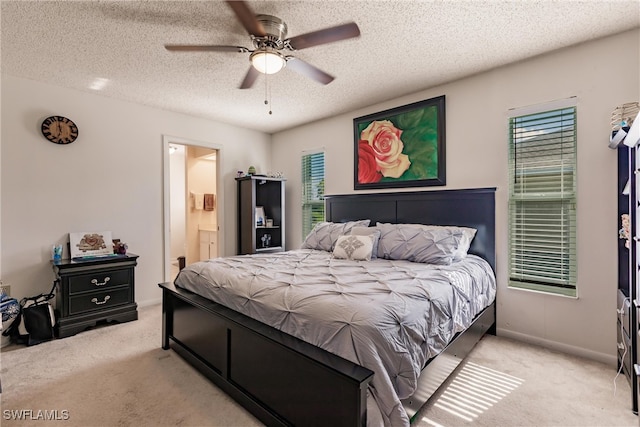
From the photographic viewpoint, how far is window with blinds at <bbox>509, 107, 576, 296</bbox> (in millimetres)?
2605

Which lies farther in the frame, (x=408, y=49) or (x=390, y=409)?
(x=408, y=49)

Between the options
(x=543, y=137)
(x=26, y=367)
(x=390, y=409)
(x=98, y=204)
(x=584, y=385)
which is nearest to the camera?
(x=390, y=409)

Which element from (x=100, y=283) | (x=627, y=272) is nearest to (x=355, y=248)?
(x=627, y=272)

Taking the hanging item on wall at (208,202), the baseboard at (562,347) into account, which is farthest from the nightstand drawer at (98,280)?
the baseboard at (562,347)

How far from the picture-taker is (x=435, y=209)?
3.38 meters

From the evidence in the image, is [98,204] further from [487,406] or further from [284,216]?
[487,406]

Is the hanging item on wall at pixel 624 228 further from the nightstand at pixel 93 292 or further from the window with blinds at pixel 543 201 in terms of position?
the nightstand at pixel 93 292

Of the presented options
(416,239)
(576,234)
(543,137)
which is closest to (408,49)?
(543,137)

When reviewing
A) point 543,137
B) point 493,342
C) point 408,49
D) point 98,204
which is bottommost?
point 493,342

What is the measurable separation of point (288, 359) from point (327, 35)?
6.38 feet

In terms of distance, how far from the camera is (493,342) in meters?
2.83

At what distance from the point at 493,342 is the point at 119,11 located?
403 centimetres

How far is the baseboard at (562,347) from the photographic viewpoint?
7.89ft

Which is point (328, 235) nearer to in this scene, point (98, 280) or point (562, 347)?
point (562, 347)
